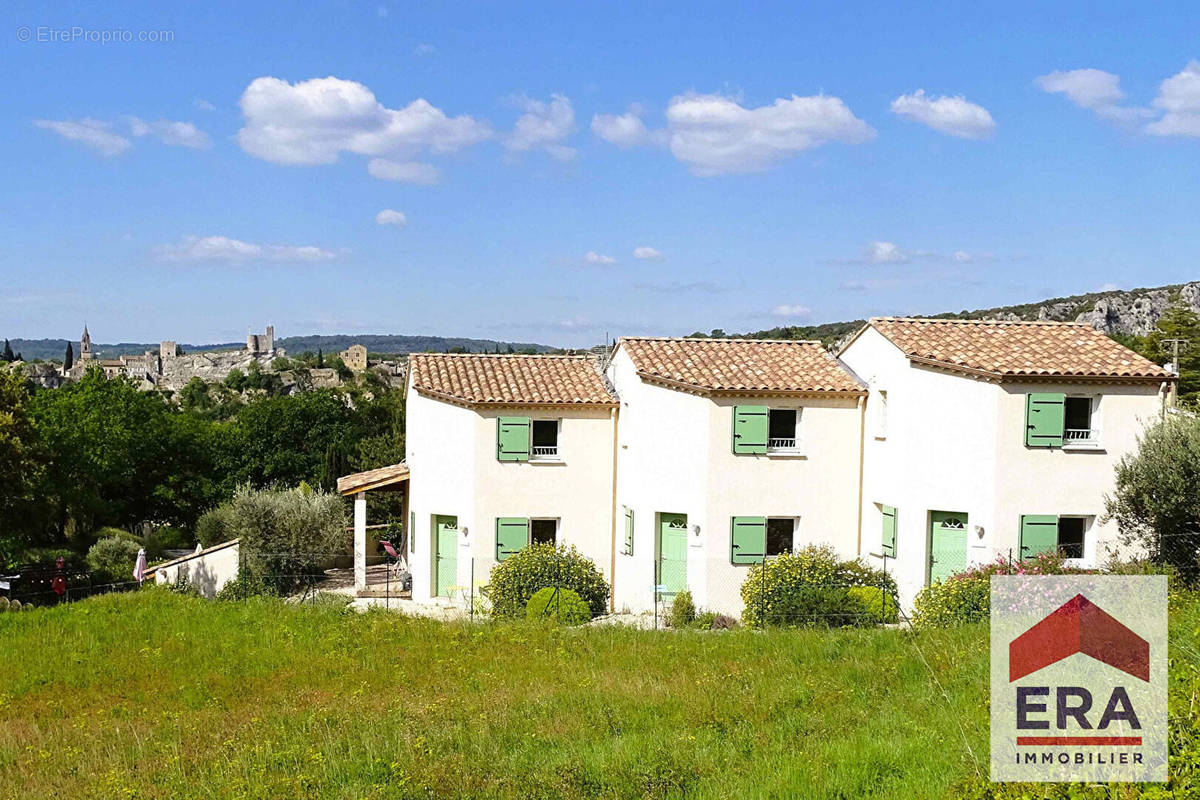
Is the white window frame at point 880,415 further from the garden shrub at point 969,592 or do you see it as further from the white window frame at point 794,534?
the garden shrub at point 969,592

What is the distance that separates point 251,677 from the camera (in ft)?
47.0

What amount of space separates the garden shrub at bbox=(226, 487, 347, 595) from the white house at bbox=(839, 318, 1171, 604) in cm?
1541

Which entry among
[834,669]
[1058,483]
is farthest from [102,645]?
[1058,483]

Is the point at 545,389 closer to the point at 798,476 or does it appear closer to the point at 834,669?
the point at 798,476

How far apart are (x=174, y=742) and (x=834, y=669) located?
836 centimetres

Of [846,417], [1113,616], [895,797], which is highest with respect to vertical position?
[846,417]

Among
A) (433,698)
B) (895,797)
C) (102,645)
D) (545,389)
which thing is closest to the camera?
(895,797)

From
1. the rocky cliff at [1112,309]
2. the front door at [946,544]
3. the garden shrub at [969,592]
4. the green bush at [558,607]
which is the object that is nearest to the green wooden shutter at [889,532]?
the front door at [946,544]

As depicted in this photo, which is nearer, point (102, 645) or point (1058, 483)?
point (102, 645)

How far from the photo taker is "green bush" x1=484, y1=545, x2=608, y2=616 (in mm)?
19688

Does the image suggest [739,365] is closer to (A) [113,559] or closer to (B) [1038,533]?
(B) [1038,533]

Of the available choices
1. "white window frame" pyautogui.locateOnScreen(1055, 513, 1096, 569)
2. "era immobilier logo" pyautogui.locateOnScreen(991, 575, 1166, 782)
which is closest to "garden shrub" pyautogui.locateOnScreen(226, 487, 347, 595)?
"white window frame" pyautogui.locateOnScreen(1055, 513, 1096, 569)

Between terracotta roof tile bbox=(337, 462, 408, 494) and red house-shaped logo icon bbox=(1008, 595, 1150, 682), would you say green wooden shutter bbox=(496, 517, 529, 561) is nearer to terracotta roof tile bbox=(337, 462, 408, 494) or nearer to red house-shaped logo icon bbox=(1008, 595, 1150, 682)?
terracotta roof tile bbox=(337, 462, 408, 494)

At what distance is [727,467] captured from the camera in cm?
1953
